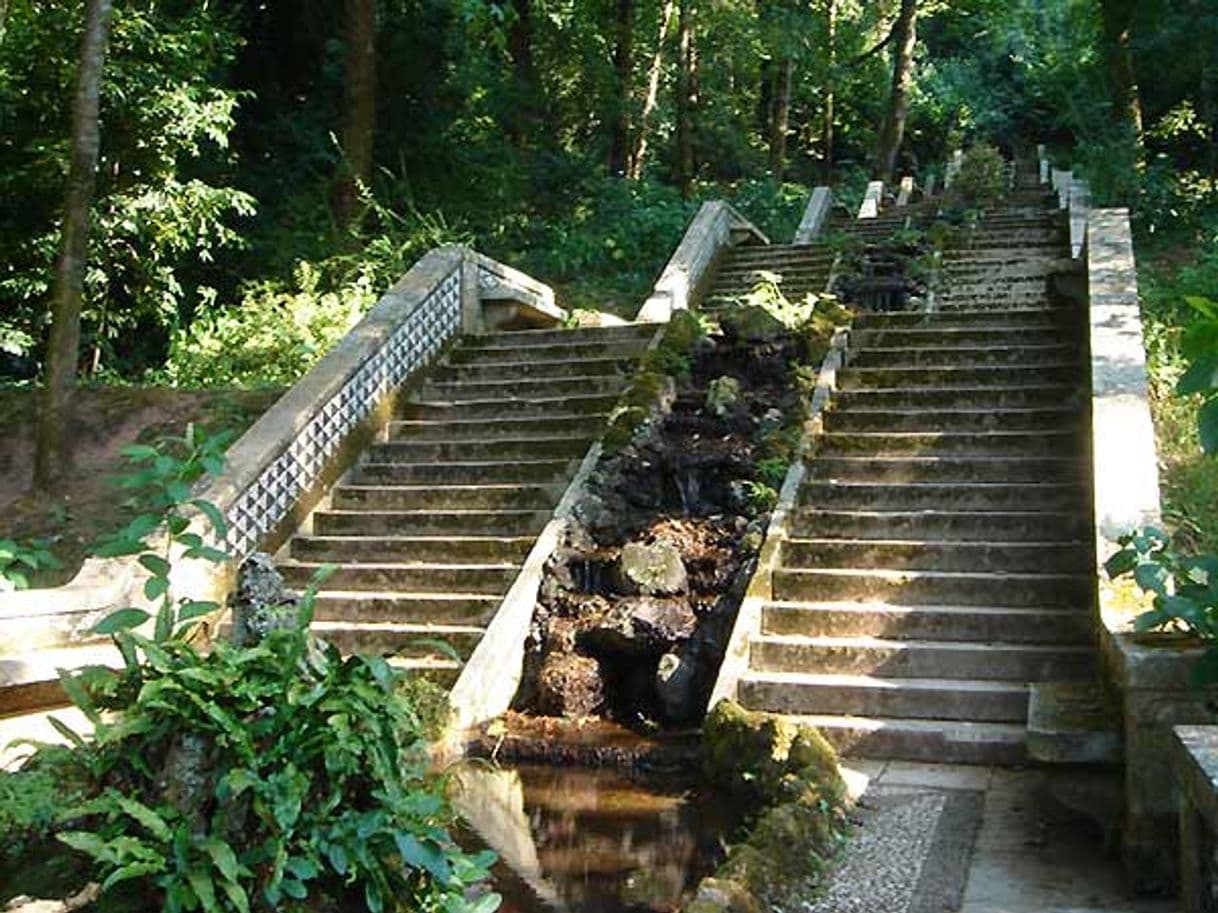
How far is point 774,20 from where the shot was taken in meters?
20.9

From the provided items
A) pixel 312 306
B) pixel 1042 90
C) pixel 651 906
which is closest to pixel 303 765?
pixel 651 906

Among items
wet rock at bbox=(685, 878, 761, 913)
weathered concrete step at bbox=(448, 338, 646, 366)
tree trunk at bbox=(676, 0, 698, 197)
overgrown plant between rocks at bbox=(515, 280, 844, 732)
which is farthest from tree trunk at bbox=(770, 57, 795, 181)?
wet rock at bbox=(685, 878, 761, 913)

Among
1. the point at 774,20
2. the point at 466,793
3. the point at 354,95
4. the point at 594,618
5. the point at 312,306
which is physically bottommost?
the point at 466,793

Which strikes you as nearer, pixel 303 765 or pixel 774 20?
pixel 303 765

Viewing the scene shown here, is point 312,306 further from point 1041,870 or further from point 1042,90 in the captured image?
point 1042,90

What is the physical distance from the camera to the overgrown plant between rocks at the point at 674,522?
7625mm

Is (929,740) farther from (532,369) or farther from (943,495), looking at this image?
(532,369)

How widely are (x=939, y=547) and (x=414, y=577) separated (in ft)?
11.0

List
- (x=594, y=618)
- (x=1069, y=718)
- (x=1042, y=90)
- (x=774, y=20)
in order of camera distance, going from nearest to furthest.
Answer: (x=1069, y=718)
(x=594, y=618)
(x=774, y=20)
(x=1042, y=90)

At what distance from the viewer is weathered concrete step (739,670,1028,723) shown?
6563 mm

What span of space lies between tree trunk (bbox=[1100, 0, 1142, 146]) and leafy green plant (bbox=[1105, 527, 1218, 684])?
Answer: 14.3 metres

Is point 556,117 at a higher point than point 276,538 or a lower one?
higher

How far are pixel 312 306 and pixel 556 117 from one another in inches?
424

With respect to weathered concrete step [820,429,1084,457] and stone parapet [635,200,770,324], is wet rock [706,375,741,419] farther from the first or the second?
stone parapet [635,200,770,324]
